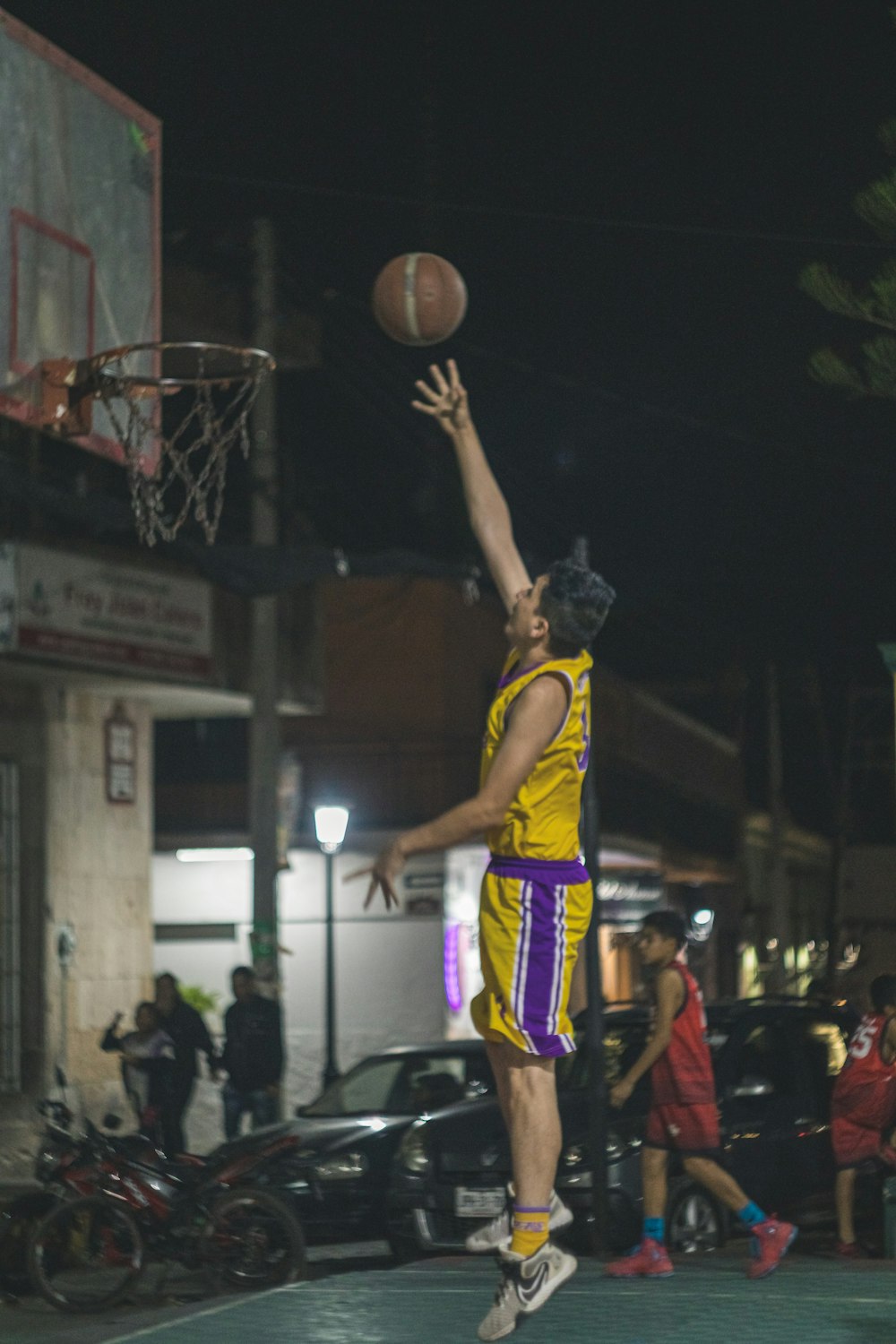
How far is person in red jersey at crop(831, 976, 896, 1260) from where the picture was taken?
468 inches

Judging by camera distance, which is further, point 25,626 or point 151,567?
point 151,567

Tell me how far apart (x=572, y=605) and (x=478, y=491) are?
22.4 inches

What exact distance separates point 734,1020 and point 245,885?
19630 mm

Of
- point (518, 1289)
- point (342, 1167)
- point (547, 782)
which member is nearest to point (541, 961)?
point (547, 782)

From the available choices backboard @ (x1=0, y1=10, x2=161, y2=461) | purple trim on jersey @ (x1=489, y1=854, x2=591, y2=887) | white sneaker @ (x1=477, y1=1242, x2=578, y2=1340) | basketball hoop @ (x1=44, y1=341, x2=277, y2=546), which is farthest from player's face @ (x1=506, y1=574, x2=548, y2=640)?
basketball hoop @ (x1=44, y1=341, x2=277, y2=546)

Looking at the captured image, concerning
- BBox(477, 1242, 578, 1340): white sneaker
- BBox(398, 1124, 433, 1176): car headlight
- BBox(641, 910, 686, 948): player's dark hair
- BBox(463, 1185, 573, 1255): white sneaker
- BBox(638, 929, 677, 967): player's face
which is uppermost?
BBox(641, 910, 686, 948): player's dark hair

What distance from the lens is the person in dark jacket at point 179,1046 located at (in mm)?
17438

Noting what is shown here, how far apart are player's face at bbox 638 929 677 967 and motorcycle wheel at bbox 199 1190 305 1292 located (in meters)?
2.50

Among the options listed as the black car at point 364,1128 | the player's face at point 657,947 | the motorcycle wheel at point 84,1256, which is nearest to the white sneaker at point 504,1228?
the player's face at point 657,947

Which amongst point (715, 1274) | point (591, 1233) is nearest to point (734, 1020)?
point (591, 1233)

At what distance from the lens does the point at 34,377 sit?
11250mm

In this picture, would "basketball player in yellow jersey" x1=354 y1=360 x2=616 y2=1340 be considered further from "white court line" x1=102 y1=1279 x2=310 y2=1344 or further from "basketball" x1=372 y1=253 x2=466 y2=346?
"basketball" x1=372 y1=253 x2=466 y2=346

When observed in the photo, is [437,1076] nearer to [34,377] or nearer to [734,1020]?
[734,1020]

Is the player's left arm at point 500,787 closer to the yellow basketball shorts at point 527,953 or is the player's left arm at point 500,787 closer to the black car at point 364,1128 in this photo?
the yellow basketball shorts at point 527,953
